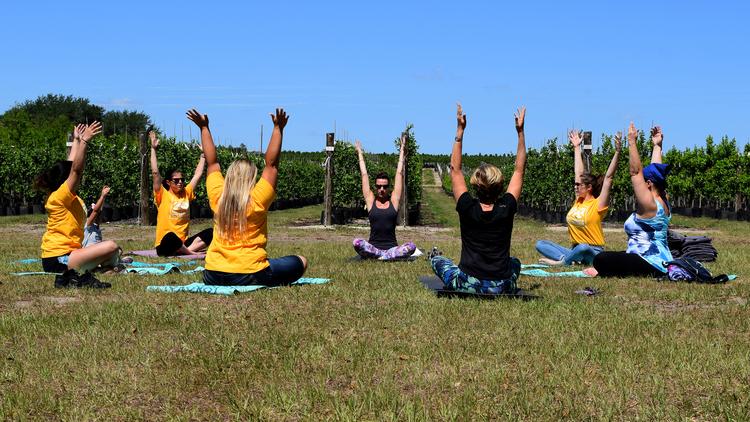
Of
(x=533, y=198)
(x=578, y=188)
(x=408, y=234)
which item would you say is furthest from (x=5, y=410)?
(x=533, y=198)

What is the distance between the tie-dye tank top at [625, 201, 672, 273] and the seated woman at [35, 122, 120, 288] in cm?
621

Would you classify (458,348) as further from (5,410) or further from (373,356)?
(5,410)

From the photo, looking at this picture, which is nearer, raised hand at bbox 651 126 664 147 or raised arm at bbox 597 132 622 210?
raised hand at bbox 651 126 664 147

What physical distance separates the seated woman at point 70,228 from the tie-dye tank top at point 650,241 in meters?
6.21

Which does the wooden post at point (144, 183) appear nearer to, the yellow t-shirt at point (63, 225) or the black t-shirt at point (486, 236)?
the yellow t-shirt at point (63, 225)

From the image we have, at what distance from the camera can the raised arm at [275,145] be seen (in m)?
8.04

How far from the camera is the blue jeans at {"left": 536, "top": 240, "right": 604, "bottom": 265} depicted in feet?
39.1

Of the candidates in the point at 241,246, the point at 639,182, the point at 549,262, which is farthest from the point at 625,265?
the point at 241,246

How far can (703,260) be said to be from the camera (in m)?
12.4

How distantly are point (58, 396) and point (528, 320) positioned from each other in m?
3.70

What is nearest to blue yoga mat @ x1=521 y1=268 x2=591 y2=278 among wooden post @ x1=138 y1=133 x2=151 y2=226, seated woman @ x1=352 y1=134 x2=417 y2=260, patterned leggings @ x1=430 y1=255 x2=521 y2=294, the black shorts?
seated woman @ x1=352 y1=134 x2=417 y2=260

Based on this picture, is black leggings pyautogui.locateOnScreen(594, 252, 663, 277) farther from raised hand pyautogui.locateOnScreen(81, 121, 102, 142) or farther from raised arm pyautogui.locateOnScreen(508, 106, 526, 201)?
raised hand pyautogui.locateOnScreen(81, 121, 102, 142)

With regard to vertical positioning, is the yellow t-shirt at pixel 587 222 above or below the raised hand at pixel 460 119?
below

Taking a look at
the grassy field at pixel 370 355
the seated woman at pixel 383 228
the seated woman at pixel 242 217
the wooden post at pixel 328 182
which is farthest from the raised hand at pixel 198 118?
the wooden post at pixel 328 182
